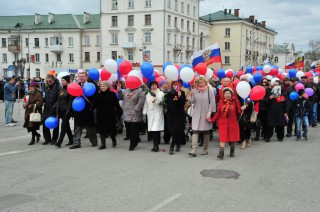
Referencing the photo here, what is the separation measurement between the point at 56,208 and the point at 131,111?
4.35m

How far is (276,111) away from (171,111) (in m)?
3.73

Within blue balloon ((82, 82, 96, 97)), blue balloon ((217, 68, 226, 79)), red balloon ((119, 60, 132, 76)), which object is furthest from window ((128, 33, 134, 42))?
blue balloon ((82, 82, 96, 97))

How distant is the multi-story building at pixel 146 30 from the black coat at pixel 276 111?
161ft

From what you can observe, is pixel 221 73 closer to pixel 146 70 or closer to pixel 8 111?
pixel 146 70

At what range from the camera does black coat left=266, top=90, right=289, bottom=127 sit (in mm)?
10586

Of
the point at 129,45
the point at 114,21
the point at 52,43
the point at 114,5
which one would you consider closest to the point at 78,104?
the point at 129,45

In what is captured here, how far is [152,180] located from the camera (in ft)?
20.5

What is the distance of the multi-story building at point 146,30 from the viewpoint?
59.9 metres

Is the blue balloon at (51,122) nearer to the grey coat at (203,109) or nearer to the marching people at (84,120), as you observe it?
the marching people at (84,120)

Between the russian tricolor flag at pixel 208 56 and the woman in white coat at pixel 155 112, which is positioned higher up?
the russian tricolor flag at pixel 208 56

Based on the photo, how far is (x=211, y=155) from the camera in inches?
332

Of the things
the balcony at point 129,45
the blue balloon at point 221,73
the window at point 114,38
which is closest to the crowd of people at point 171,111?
the blue balloon at point 221,73

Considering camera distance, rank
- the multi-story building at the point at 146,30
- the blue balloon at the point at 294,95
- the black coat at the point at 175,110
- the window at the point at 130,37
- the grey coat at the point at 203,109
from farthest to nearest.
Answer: the window at the point at 130,37, the multi-story building at the point at 146,30, the blue balloon at the point at 294,95, the black coat at the point at 175,110, the grey coat at the point at 203,109

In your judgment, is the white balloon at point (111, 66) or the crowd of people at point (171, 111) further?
the white balloon at point (111, 66)
